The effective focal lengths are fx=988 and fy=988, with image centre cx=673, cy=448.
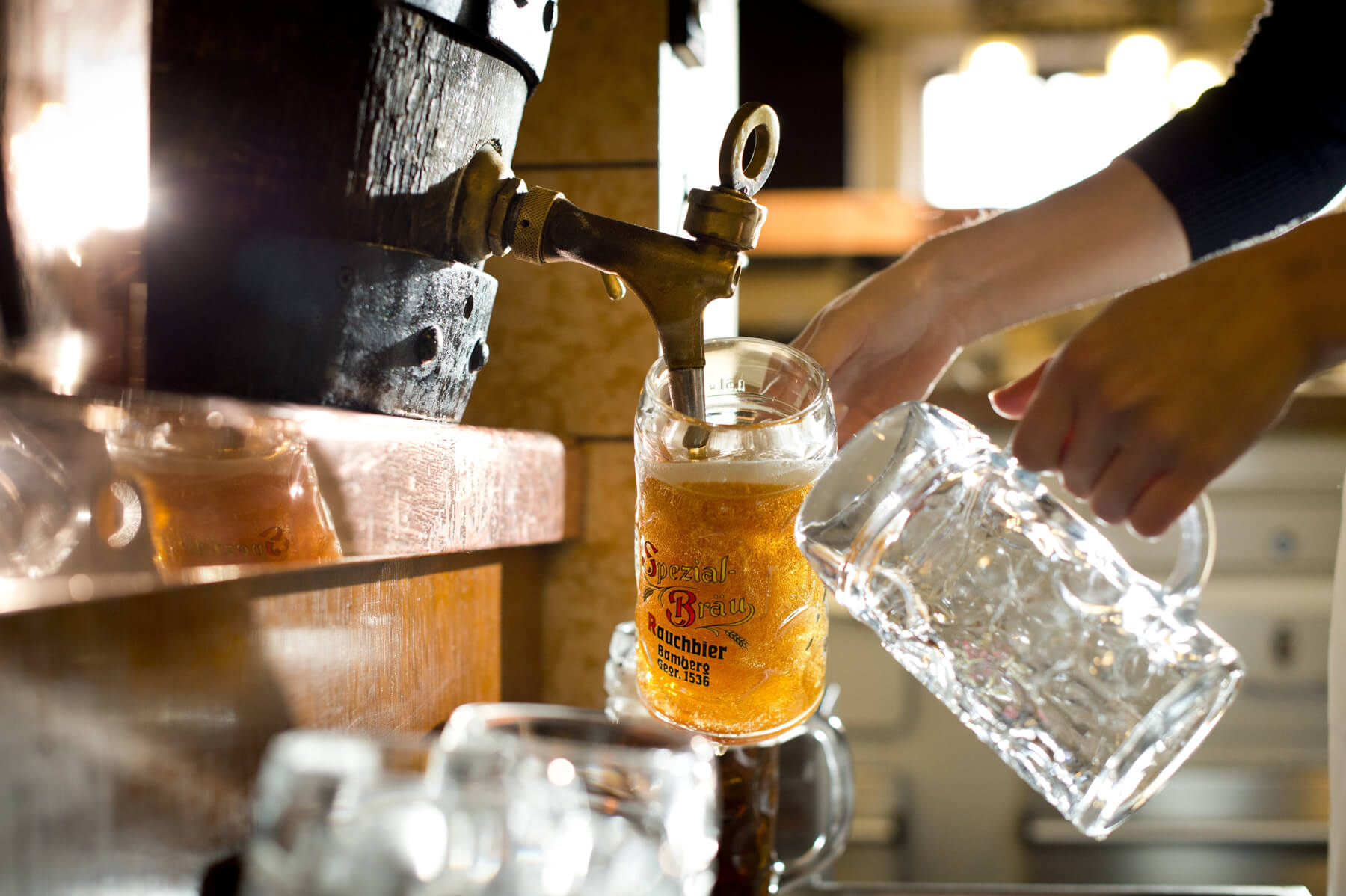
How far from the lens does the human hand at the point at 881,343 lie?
0.58m

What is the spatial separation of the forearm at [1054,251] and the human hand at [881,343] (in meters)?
0.01

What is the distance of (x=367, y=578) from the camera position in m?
0.46

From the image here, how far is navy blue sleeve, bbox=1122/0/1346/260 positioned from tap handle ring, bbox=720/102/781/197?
0.32 metres

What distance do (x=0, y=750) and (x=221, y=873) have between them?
0.41ft

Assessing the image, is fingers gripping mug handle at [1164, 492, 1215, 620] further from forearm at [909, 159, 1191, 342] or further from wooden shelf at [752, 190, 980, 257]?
wooden shelf at [752, 190, 980, 257]

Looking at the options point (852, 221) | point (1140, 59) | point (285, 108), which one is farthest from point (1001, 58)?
point (285, 108)

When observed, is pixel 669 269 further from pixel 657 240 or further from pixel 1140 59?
pixel 1140 59

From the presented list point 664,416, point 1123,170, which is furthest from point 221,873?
point 1123,170

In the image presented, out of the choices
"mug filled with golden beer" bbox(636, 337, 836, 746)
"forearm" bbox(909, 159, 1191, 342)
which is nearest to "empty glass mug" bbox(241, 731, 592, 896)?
"mug filled with golden beer" bbox(636, 337, 836, 746)

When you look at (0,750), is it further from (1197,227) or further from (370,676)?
(1197,227)

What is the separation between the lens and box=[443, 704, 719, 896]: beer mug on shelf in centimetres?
26

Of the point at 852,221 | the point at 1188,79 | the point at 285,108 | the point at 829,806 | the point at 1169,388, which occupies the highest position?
the point at 1188,79

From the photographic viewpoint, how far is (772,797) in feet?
1.80

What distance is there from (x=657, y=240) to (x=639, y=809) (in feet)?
0.82
